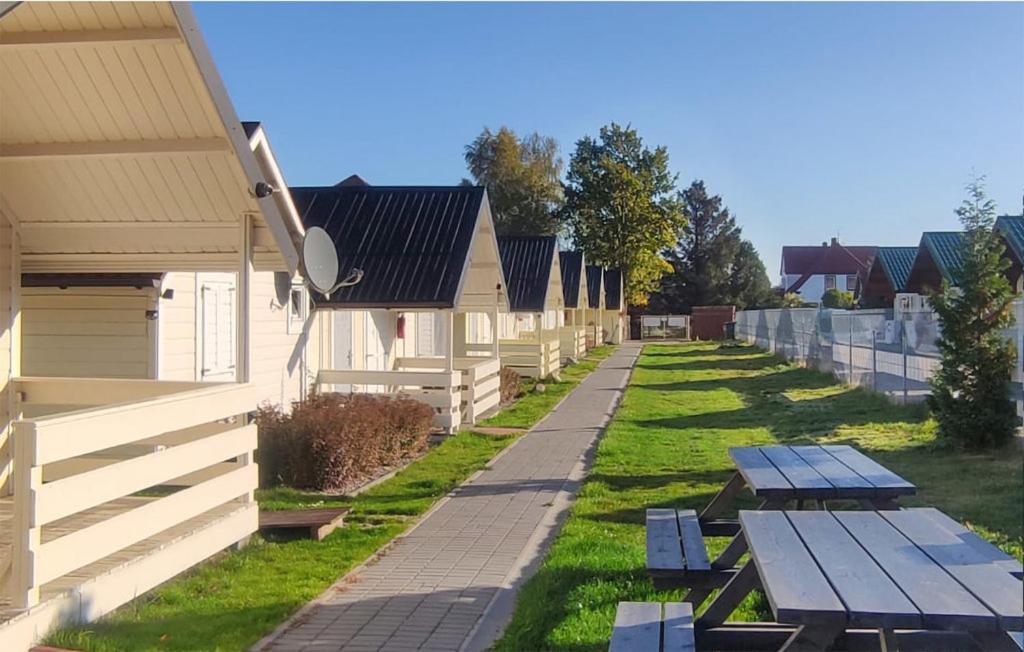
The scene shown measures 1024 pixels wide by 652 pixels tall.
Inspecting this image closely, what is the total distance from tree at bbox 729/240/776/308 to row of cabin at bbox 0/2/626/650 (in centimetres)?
6070

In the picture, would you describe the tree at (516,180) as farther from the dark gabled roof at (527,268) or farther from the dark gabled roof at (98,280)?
the dark gabled roof at (98,280)

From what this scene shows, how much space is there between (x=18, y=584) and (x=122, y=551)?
4.61 feet

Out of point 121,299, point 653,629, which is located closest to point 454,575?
point 653,629

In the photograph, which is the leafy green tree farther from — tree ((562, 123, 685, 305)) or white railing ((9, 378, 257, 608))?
white railing ((9, 378, 257, 608))

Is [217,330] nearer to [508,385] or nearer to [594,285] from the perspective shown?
[508,385]

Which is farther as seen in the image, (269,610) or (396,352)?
(396,352)

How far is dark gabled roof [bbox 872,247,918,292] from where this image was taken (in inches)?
1232

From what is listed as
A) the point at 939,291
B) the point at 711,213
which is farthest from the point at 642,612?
the point at 711,213

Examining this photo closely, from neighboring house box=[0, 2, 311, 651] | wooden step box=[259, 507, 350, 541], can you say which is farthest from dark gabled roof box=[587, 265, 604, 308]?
neighboring house box=[0, 2, 311, 651]

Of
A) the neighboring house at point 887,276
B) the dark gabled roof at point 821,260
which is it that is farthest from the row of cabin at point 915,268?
the dark gabled roof at point 821,260

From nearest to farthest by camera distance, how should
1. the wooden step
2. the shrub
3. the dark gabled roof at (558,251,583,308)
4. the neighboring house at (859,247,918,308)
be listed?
the wooden step < the shrub < the neighboring house at (859,247,918,308) < the dark gabled roof at (558,251,583,308)

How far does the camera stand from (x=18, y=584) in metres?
4.46

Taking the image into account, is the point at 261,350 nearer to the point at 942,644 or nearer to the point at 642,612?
the point at 642,612

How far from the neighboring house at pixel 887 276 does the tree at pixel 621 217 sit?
20471 mm
